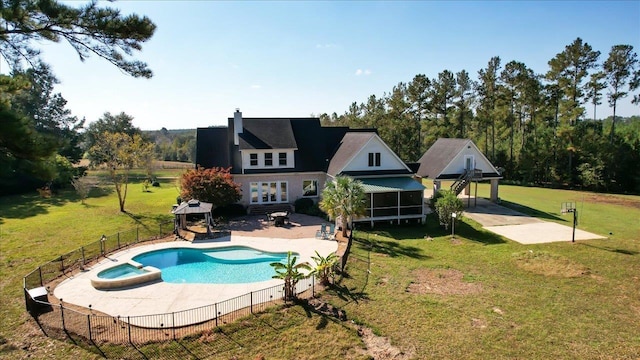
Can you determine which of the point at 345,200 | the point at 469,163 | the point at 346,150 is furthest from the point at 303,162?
the point at 469,163

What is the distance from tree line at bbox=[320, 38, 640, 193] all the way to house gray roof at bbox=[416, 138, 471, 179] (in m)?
19.6

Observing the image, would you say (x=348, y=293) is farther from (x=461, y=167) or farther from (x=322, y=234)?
(x=461, y=167)

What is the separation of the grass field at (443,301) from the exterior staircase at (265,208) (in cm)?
925

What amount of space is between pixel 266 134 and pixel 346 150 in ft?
26.5

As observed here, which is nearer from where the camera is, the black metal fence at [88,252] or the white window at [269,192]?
the black metal fence at [88,252]

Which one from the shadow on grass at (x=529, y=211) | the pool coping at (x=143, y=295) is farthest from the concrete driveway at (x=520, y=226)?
the pool coping at (x=143, y=295)

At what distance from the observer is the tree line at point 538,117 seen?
44938 millimetres

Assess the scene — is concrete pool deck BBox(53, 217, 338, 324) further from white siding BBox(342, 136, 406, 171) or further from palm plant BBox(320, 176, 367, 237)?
white siding BBox(342, 136, 406, 171)

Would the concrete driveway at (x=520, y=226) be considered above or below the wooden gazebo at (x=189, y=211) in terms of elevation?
below

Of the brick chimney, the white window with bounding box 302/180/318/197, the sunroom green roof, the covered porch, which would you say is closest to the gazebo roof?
the brick chimney

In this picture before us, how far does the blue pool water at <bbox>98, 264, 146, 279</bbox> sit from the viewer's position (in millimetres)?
18266

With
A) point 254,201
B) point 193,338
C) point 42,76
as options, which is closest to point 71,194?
point 254,201

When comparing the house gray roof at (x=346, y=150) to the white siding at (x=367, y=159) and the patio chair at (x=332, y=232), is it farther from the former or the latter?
the patio chair at (x=332, y=232)

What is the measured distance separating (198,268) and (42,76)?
11.9 m
